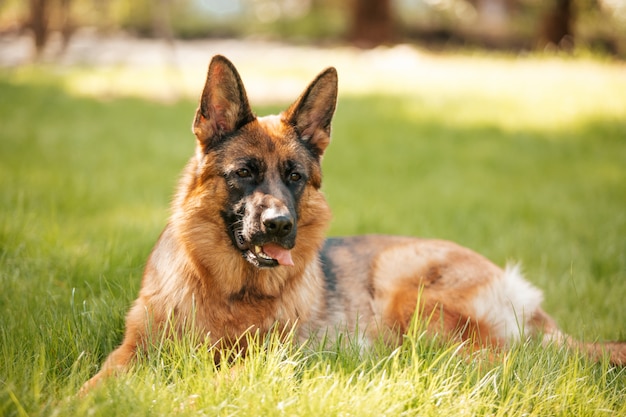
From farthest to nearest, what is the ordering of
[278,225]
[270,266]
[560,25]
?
[560,25]
[270,266]
[278,225]

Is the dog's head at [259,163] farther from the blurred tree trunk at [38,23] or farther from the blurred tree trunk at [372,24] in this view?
the blurred tree trunk at [372,24]

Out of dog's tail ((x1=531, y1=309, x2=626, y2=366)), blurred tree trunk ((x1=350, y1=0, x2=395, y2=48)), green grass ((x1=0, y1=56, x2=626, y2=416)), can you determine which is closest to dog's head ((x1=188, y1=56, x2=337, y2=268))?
green grass ((x1=0, y1=56, x2=626, y2=416))

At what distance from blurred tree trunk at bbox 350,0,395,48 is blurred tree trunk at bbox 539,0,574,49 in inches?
200

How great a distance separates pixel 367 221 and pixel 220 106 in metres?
3.14

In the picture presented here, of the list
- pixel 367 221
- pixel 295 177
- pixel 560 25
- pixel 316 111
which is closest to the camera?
pixel 295 177

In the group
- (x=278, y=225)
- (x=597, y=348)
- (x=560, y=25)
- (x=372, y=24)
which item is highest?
(x=560, y=25)

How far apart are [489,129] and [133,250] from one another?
288 inches

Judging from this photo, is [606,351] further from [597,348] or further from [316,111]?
[316,111]

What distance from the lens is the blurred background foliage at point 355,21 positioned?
1886 cm

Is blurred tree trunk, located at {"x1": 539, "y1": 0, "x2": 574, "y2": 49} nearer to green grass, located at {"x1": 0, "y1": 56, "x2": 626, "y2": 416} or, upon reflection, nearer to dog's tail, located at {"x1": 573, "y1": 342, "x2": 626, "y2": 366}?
green grass, located at {"x1": 0, "y1": 56, "x2": 626, "y2": 416}

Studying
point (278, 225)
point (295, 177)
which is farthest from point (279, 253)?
point (295, 177)

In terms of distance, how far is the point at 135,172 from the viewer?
25.1ft

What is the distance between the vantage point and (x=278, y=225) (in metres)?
3.16

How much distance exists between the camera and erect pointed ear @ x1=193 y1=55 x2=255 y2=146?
3410mm
